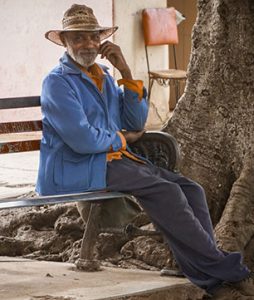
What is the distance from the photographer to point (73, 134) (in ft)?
17.0

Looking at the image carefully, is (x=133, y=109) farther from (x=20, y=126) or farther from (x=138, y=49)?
(x=138, y=49)

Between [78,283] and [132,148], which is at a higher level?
[132,148]

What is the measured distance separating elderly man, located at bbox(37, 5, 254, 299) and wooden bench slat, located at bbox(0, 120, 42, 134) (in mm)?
220

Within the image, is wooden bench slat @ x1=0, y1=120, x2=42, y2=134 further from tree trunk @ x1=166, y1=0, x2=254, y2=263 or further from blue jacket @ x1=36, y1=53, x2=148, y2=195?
tree trunk @ x1=166, y1=0, x2=254, y2=263

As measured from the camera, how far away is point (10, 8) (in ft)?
41.7

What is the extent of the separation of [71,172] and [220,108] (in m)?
1.42

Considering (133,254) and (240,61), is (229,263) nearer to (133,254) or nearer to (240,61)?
(133,254)

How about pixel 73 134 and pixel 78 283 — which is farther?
pixel 78 283

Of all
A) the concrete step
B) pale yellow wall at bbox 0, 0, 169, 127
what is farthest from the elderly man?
pale yellow wall at bbox 0, 0, 169, 127

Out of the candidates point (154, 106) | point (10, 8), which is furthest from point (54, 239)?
point (154, 106)

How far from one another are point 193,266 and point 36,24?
8.01 metres

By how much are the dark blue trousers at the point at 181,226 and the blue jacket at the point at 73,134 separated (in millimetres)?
117

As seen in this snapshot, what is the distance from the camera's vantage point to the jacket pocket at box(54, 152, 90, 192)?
5285 millimetres

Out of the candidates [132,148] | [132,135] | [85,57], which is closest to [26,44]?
[132,148]
